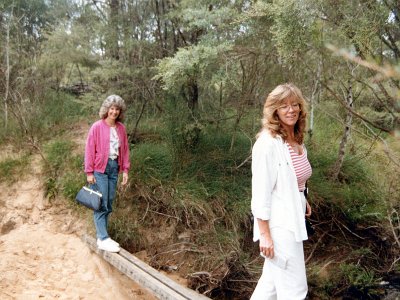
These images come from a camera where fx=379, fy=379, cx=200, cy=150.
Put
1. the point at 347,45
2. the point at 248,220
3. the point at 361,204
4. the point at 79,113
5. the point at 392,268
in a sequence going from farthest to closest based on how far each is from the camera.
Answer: the point at 79,113 → the point at 361,204 → the point at 248,220 → the point at 392,268 → the point at 347,45

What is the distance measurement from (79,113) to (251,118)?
3.81 metres

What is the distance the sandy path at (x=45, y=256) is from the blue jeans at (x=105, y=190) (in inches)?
21.1

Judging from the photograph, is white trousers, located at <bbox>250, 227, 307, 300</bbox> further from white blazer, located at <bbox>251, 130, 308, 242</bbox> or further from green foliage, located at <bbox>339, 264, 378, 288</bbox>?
green foliage, located at <bbox>339, 264, 378, 288</bbox>

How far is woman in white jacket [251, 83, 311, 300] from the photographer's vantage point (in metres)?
2.51

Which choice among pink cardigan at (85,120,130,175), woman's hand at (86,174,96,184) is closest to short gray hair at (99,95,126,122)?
pink cardigan at (85,120,130,175)

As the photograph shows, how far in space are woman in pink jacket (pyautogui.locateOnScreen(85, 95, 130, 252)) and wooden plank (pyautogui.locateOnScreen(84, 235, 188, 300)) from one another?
13cm

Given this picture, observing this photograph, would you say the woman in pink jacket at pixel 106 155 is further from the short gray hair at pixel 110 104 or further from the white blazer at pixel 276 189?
the white blazer at pixel 276 189

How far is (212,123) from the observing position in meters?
6.61

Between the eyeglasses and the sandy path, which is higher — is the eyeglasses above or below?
above

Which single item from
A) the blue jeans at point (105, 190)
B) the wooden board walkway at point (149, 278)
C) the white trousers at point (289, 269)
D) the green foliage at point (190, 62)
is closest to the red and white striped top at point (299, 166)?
the white trousers at point (289, 269)

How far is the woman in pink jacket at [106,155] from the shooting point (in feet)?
15.4

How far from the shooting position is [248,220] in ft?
19.0

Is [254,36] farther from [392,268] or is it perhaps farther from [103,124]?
[392,268]

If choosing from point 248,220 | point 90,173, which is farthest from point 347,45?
point 90,173
